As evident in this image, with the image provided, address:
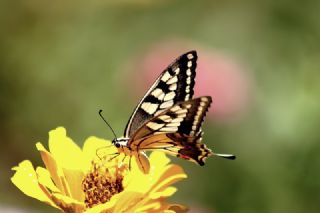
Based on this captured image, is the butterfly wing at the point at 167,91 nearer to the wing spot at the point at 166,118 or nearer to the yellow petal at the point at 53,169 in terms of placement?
the wing spot at the point at 166,118

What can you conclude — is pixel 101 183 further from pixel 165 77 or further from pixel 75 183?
pixel 165 77

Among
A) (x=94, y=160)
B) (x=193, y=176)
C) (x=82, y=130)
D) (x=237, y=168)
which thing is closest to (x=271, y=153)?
(x=237, y=168)

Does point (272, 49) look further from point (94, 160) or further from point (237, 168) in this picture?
point (94, 160)

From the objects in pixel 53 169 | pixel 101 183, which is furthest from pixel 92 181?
pixel 53 169

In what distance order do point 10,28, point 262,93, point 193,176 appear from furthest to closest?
point 10,28
point 262,93
point 193,176

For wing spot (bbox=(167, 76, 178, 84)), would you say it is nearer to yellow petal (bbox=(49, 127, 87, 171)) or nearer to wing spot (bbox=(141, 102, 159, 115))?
wing spot (bbox=(141, 102, 159, 115))

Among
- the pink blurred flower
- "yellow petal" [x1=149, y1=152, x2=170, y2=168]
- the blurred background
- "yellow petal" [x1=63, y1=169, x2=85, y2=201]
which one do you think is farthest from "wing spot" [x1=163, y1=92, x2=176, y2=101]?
the pink blurred flower

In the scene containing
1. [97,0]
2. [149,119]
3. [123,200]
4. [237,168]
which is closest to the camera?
[123,200]
